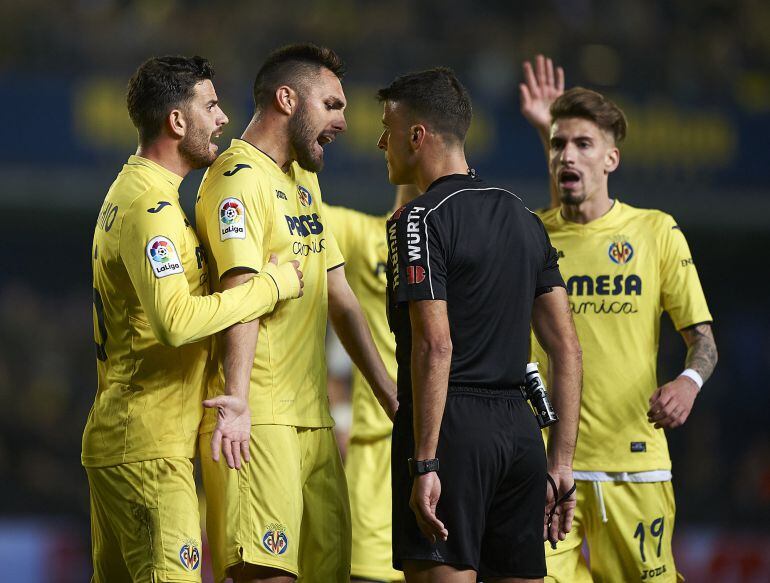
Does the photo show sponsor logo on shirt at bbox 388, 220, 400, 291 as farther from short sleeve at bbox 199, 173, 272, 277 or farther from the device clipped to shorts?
the device clipped to shorts

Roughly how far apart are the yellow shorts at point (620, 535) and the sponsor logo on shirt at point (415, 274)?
1846 millimetres

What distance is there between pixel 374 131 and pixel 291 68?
9.46 m

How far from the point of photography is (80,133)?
1337 cm

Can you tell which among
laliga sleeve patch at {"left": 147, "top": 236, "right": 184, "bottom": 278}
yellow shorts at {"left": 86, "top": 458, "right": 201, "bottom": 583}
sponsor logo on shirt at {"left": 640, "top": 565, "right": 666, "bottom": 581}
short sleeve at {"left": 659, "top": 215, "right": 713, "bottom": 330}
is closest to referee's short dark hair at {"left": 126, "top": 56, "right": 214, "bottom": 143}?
laliga sleeve patch at {"left": 147, "top": 236, "right": 184, "bottom": 278}

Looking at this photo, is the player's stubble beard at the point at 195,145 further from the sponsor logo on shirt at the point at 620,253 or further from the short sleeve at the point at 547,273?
the sponsor logo on shirt at the point at 620,253

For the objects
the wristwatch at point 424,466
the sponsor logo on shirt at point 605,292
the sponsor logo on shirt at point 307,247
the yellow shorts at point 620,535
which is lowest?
the yellow shorts at point 620,535

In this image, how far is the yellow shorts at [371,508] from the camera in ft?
19.9

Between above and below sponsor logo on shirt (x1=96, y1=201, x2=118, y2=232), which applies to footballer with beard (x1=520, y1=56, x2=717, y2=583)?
below

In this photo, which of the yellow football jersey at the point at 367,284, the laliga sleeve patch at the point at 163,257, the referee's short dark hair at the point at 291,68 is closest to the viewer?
the laliga sleeve patch at the point at 163,257

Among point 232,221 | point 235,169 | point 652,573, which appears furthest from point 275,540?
point 652,573

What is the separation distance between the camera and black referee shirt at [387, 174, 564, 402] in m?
4.08

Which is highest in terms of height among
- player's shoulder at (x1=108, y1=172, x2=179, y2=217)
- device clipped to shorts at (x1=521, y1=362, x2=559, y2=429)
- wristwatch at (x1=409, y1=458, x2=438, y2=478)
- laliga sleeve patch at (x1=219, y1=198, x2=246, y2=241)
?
player's shoulder at (x1=108, y1=172, x2=179, y2=217)

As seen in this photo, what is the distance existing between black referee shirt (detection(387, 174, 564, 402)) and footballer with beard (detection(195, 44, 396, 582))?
19.8 inches

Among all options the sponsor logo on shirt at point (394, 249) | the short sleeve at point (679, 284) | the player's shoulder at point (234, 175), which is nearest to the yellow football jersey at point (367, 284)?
the short sleeve at point (679, 284)
